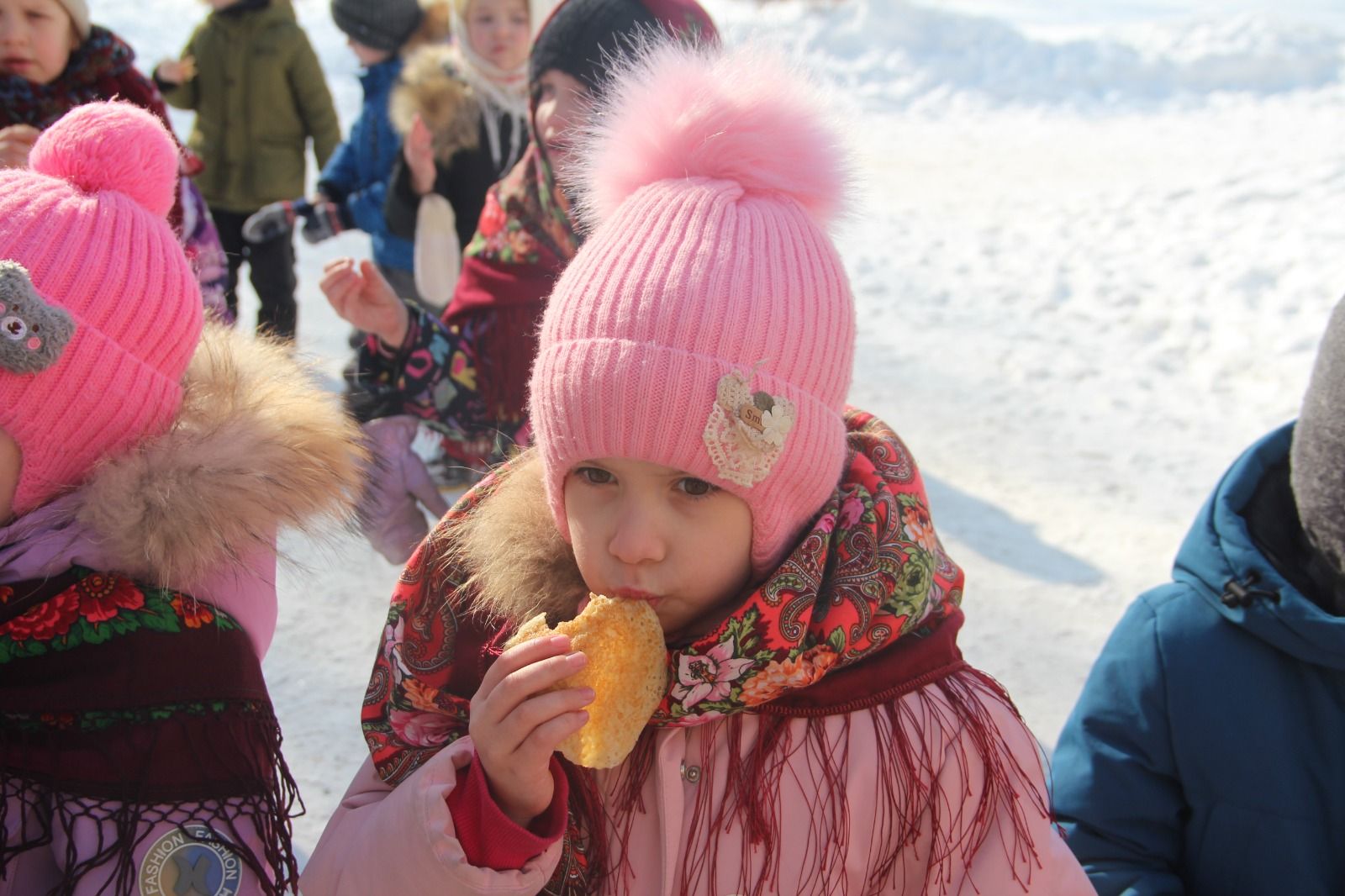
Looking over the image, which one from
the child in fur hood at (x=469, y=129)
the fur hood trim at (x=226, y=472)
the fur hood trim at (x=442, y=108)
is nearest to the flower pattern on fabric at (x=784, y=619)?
the fur hood trim at (x=226, y=472)

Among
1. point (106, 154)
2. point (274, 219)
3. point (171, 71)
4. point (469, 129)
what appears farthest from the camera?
point (171, 71)

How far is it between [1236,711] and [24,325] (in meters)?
1.85

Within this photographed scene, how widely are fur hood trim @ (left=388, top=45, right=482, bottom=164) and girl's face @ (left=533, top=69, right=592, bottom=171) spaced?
1.28 meters

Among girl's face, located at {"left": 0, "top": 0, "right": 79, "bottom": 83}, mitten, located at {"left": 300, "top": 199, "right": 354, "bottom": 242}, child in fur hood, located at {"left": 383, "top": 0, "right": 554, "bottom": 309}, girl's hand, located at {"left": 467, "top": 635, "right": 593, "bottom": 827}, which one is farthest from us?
mitten, located at {"left": 300, "top": 199, "right": 354, "bottom": 242}

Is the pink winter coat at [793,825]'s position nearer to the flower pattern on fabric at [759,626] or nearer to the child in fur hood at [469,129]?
the flower pattern on fabric at [759,626]

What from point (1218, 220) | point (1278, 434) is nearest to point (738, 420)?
point (1278, 434)

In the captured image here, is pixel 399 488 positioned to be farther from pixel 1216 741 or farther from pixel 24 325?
pixel 1216 741

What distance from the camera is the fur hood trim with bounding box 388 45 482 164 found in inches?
169

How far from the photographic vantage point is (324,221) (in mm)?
4625

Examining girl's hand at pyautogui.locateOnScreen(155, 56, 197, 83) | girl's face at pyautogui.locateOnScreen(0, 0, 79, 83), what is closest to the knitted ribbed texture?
girl's face at pyautogui.locateOnScreen(0, 0, 79, 83)

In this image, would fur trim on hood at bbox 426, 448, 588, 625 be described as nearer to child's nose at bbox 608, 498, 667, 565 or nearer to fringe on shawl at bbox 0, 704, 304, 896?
child's nose at bbox 608, 498, 667, 565

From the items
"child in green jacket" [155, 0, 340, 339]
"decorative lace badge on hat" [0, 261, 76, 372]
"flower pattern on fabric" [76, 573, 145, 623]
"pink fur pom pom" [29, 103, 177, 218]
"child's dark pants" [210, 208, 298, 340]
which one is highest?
"pink fur pom pom" [29, 103, 177, 218]

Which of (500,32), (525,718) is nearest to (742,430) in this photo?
(525,718)

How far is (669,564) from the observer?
157cm
